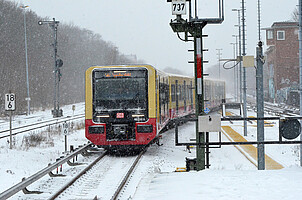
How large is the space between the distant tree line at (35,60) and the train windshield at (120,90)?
50.9ft

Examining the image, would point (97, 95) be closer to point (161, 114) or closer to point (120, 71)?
point (120, 71)

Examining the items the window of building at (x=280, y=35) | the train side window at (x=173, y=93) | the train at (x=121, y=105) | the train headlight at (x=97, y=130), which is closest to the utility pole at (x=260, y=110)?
the train at (x=121, y=105)

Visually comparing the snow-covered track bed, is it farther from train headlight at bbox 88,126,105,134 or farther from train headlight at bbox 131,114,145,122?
train headlight at bbox 131,114,145,122

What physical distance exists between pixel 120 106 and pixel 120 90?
0.54 m

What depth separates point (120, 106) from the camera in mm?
13289

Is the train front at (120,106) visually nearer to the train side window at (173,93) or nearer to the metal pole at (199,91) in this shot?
the metal pole at (199,91)

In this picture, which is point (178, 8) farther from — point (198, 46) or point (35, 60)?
point (35, 60)

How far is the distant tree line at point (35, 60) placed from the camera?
142ft

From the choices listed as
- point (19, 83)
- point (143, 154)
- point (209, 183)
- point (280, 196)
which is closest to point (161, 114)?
point (143, 154)

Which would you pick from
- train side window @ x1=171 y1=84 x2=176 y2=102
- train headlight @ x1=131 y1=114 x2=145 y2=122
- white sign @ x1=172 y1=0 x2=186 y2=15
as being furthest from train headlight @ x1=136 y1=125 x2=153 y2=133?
train side window @ x1=171 y1=84 x2=176 y2=102

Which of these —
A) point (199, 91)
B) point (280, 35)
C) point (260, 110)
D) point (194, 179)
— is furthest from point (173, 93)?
point (280, 35)

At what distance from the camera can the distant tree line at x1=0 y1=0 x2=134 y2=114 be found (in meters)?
43.3

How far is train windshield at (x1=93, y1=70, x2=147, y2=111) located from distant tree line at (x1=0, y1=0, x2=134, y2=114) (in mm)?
15515

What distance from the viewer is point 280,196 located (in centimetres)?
602
